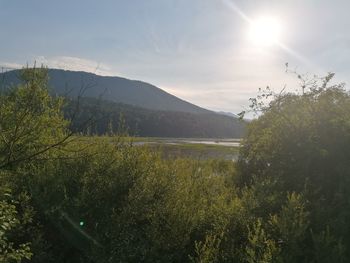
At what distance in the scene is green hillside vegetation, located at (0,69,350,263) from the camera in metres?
7.61

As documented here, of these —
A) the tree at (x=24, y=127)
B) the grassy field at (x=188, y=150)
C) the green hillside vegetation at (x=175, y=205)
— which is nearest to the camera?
the tree at (x=24, y=127)

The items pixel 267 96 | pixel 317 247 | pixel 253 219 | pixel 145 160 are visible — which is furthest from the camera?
pixel 267 96

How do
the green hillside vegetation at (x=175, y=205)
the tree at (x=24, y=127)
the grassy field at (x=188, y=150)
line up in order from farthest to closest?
the grassy field at (x=188, y=150) < the green hillside vegetation at (x=175, y=205) < the tree at (x=24, y=127)

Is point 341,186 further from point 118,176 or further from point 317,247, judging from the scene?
point 118,176

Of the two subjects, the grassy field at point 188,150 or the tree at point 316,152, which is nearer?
the tree at point 316,152

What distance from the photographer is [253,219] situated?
8.70 m

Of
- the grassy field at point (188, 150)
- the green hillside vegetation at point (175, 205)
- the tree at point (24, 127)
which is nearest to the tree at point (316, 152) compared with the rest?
the green hillside vegetation at point (175, 205)

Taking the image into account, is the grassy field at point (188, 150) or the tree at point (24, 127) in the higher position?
the tree at point (24, 127)

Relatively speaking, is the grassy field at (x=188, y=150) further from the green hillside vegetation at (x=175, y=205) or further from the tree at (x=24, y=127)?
the tree at (x=24, y=127)

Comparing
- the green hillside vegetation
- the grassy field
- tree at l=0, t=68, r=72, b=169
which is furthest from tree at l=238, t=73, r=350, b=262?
tree at l=0, t=68, r=72, b=169

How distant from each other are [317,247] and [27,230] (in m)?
5.64

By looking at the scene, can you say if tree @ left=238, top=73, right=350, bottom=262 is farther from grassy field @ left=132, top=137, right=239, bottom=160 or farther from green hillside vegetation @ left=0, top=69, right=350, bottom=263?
grassy field @ left=132, top=137, right=239, bottom=160

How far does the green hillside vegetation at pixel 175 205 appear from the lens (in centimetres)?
761

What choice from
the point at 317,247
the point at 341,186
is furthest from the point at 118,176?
the point at 341,186
